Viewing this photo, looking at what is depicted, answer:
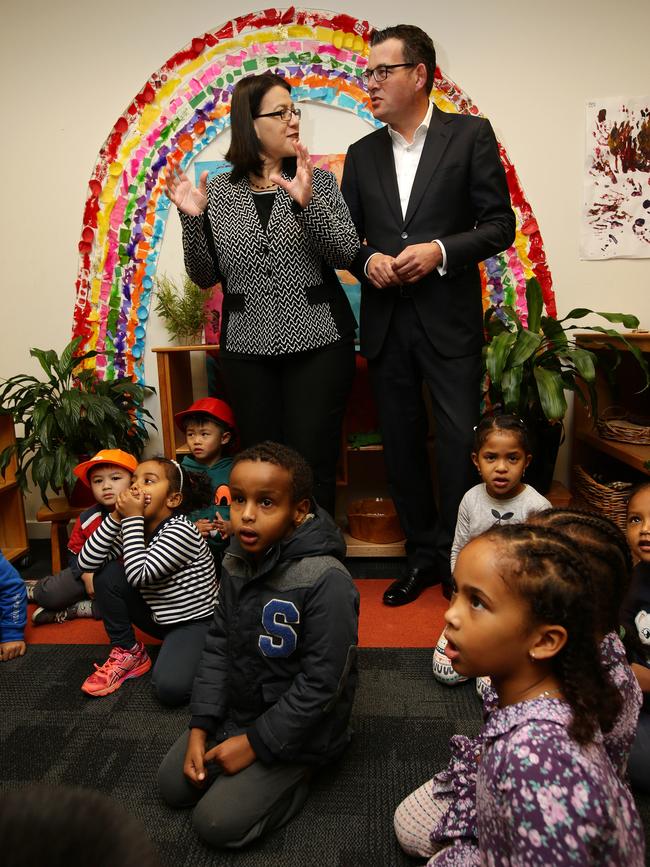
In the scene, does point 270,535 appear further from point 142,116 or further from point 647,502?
point 142,116

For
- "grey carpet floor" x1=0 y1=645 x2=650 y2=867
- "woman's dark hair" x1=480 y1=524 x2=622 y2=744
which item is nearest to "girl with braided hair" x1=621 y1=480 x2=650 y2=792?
"grey carpet floor" x1=0 y1=645 x2=650 y2=867

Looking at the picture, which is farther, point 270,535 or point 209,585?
point 209,585

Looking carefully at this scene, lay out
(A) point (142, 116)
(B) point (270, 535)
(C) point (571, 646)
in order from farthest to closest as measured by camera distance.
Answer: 1. (A) point (142, 116)
2. (B) point (270, 535)
3. (C) point (571, 646)

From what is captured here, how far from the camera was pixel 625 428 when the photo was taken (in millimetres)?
2473

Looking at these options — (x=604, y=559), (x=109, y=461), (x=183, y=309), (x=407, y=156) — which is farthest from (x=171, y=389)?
(x=604, y=559)

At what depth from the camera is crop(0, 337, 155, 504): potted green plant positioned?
2.46 metres

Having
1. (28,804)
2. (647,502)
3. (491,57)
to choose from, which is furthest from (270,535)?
(491,57)

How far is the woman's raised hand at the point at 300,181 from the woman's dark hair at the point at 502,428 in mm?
878

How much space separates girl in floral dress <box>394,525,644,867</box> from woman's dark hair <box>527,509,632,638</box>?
151 millimetres

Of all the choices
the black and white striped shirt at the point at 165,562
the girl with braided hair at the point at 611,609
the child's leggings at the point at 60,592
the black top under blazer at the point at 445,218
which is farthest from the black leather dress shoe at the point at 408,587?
the girl with braided hair at the point at 611,609

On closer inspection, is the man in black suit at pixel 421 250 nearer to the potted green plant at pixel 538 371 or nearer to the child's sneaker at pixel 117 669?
the potted green plant at pixel 538 371

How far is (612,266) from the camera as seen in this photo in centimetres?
279

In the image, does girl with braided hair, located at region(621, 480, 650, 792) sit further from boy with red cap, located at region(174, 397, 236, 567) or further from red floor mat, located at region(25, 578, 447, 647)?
boy with red cap, located at region(174, 397, 236, 567)

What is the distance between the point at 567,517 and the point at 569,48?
238cm
